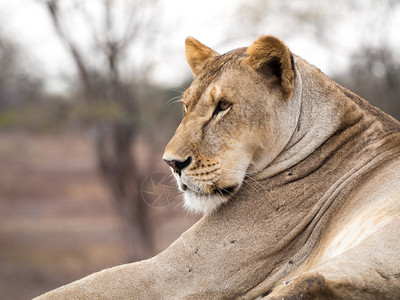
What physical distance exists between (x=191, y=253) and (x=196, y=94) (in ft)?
3.07

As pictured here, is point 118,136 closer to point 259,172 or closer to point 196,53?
point 196,53

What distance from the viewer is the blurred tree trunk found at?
13059 mm

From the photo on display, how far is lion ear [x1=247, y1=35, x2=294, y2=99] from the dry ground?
11049mm

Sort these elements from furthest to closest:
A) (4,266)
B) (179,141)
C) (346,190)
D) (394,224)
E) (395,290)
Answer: (4,266) < (179,141) < (346,190) < (394,224) < (395,290)

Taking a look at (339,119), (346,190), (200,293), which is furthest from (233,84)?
(200,293)

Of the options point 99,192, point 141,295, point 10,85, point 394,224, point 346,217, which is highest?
point 394,224

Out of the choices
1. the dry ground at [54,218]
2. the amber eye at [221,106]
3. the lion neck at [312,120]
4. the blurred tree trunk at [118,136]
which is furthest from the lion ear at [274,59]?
the dry ground at [54,218]

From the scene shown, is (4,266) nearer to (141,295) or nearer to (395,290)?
(141,295)

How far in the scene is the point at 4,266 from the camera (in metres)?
15.2

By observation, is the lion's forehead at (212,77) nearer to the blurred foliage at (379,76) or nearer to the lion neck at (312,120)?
the lion neck at (312,120)

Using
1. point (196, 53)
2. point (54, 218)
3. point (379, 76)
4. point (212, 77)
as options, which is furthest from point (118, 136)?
point (212, 77)

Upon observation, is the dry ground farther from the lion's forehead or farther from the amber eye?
the amber eye

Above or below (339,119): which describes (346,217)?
below

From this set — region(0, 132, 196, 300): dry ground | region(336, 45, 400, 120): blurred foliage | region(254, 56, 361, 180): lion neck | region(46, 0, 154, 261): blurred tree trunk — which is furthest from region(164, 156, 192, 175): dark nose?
region(0, 132, 196, 300): dry ground
